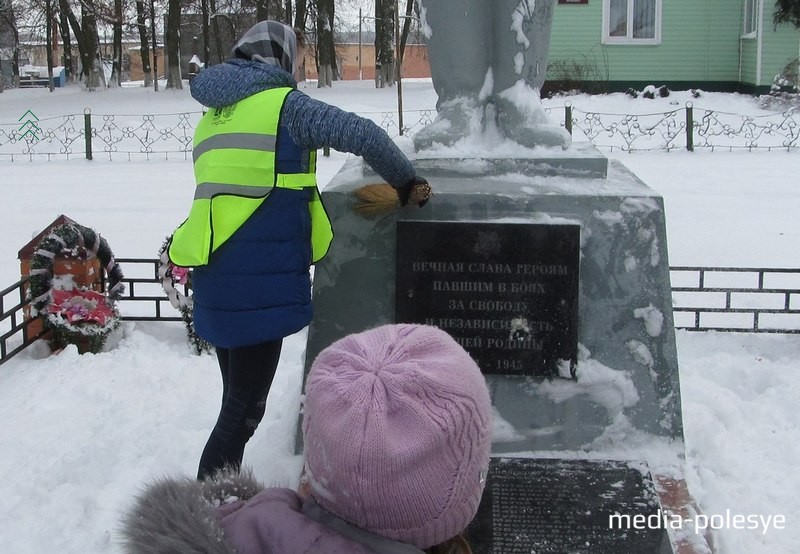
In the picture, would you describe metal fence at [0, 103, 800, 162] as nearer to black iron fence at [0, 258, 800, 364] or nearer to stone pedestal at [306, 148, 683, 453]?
black iron fence at [0, 258, 800, 364]

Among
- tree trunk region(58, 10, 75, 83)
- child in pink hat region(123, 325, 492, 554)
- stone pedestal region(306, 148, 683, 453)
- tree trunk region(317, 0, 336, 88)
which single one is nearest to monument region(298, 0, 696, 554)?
stone pedestal region(306, 148, 683, 453)

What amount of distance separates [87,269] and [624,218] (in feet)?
11.5

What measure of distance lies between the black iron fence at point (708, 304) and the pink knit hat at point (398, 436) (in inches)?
147

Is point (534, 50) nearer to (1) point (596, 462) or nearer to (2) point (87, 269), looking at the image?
(1) point (596, 462)

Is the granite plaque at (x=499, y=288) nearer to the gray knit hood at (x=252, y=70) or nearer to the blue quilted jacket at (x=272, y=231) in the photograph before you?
the blue quilted jacket at (x=272, y=231)

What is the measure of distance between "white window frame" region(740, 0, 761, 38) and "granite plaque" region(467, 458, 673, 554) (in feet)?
58.3

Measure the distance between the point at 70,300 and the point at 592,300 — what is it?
10.8 feet

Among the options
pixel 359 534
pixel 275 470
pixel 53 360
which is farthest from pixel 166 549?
pixel 53 360

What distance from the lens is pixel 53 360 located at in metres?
4.87

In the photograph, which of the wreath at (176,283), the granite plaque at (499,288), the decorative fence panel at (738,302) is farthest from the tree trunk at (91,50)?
the granite plaque at (499,288)

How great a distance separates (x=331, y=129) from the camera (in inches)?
92.0

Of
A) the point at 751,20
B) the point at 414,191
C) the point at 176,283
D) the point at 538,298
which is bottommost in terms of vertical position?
the point at 176,283

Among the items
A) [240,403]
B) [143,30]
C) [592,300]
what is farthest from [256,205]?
[143,30]

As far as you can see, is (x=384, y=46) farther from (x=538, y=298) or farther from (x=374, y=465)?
(x=374, y=465)
